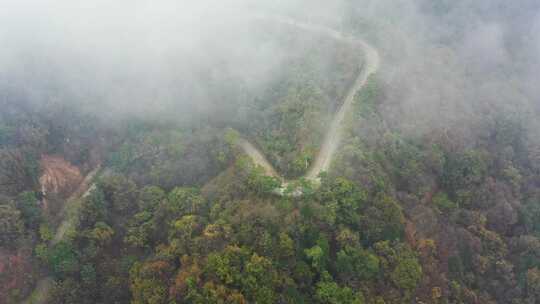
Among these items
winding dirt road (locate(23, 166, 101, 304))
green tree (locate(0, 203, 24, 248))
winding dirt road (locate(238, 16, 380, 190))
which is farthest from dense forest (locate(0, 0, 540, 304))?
winding dirt road (locate(238, 16, 380, 190))

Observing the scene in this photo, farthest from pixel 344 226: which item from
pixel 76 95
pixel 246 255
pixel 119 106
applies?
pixel 76 95

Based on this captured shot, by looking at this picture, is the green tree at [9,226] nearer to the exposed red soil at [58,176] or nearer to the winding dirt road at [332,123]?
the exposed red soil at [58,176]

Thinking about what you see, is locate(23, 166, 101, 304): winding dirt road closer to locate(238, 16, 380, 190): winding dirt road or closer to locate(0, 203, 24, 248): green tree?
locate(0, 203, 24, 248): green tree

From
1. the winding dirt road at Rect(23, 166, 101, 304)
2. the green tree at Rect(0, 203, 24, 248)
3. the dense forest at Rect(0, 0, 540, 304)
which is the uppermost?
the dense forest at Rect(0, 0, 540, 304)

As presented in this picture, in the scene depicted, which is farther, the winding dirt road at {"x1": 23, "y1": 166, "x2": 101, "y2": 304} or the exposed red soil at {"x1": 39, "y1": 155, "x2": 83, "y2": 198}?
the exposed red soil at {"x1": 39, "y1": 155, "x2": 83, "y2": 198}

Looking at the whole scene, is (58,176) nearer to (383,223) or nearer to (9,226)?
(9,226)

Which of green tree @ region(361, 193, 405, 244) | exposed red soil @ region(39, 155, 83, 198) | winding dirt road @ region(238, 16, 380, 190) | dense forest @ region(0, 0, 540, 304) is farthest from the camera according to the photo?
exposed red soil @ region(39, 155, 83, 198)
